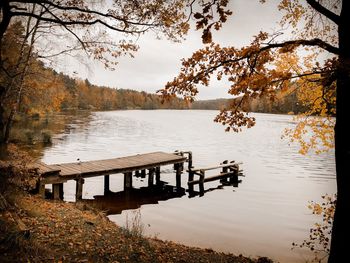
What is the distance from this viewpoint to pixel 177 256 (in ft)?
24.7

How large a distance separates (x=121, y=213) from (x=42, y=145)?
65.6ft

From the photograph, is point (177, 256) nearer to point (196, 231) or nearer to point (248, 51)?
point (196, 231)

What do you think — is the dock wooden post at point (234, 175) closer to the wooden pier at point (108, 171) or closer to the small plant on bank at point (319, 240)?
the wooden pier at point (108, 171)

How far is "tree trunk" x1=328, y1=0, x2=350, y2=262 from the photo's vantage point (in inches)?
209

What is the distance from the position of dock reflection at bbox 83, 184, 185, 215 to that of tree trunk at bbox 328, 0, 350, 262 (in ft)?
31.3

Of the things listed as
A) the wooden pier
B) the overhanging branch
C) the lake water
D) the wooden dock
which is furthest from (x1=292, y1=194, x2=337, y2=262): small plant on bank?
the wooden dock

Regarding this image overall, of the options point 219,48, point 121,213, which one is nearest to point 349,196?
point 219,48

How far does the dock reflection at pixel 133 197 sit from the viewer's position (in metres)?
14.0

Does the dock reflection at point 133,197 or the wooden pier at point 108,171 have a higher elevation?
the wooden pier at point 108,171

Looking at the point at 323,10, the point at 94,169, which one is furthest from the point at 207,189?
the point at 323,10

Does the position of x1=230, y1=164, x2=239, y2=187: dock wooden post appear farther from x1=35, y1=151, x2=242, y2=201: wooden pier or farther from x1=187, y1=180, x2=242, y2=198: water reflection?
x1=187, y1=180, x2=242, y2=198: water reflection

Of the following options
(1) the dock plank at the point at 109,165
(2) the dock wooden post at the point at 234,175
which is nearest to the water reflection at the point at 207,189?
(2) the dock wooden post at the point at 234,175

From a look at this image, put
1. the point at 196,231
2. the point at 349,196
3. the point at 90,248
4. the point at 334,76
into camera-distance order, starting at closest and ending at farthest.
A: the point at 334,76 < the point at 349,196 < the point at 90,248 < the point at 196,231

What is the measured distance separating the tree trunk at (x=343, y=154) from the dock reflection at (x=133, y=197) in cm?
955
